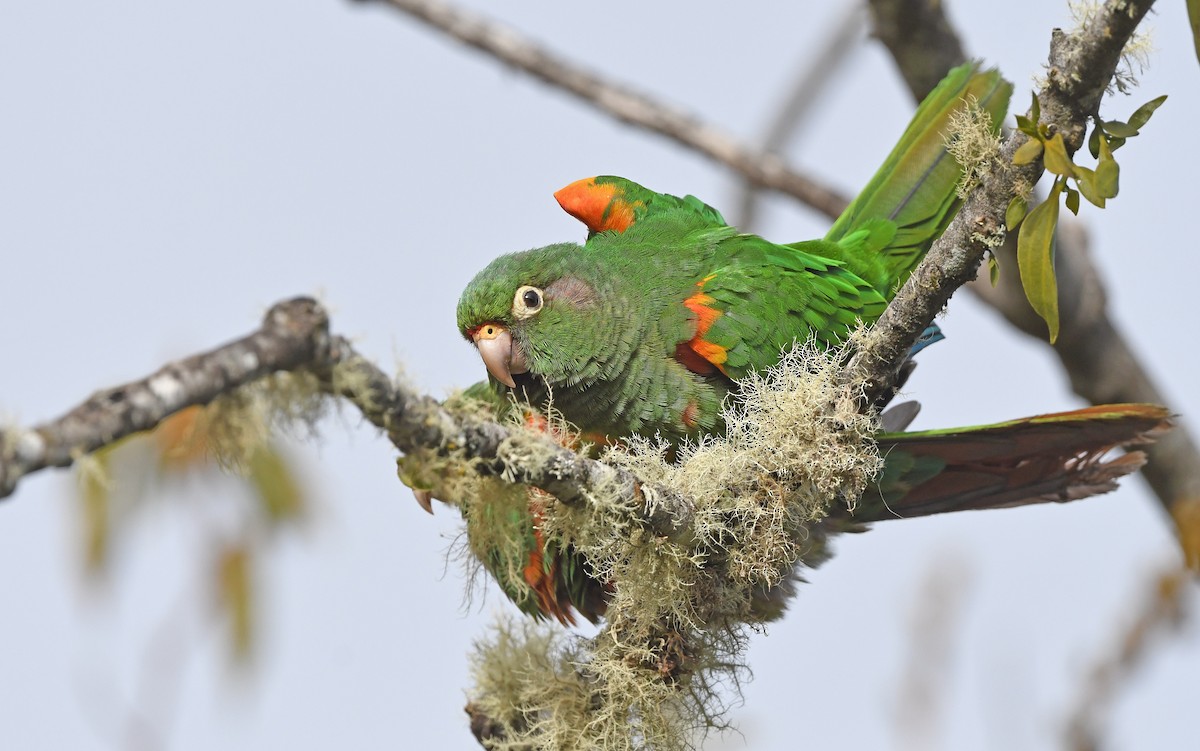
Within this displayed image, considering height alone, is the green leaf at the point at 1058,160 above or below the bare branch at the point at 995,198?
below

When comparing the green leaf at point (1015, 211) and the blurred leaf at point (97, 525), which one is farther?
the blurred leaf at point (97, 525)

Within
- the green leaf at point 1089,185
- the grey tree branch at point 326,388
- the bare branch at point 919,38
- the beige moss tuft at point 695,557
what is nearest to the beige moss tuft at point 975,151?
the green leaf at point 1089,185

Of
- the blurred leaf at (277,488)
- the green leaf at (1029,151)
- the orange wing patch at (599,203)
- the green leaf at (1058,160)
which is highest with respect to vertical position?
the orange wing patch at (599,203)

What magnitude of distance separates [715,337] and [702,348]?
59 millimetres

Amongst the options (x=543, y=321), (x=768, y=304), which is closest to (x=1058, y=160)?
(x=768, y=304)

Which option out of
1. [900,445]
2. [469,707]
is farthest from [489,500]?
[900,445]

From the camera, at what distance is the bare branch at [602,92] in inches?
235

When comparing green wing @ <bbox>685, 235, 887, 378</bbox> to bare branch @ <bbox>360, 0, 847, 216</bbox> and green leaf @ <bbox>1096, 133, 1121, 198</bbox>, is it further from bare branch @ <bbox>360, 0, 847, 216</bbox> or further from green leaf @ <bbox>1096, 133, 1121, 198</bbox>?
bare branch @ <bbox>360, 0, 847, 216</bbox>

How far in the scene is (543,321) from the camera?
390 cm

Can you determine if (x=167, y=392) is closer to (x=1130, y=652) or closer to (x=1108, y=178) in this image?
(x=1108, y=178)

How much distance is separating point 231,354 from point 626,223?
8.75ft

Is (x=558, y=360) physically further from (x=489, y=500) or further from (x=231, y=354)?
(x=231, y=354)

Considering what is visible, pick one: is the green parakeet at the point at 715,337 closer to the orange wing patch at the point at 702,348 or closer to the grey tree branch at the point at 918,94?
the orange wing patch at the point at 702,348

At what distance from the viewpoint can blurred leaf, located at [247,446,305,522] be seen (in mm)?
5027
